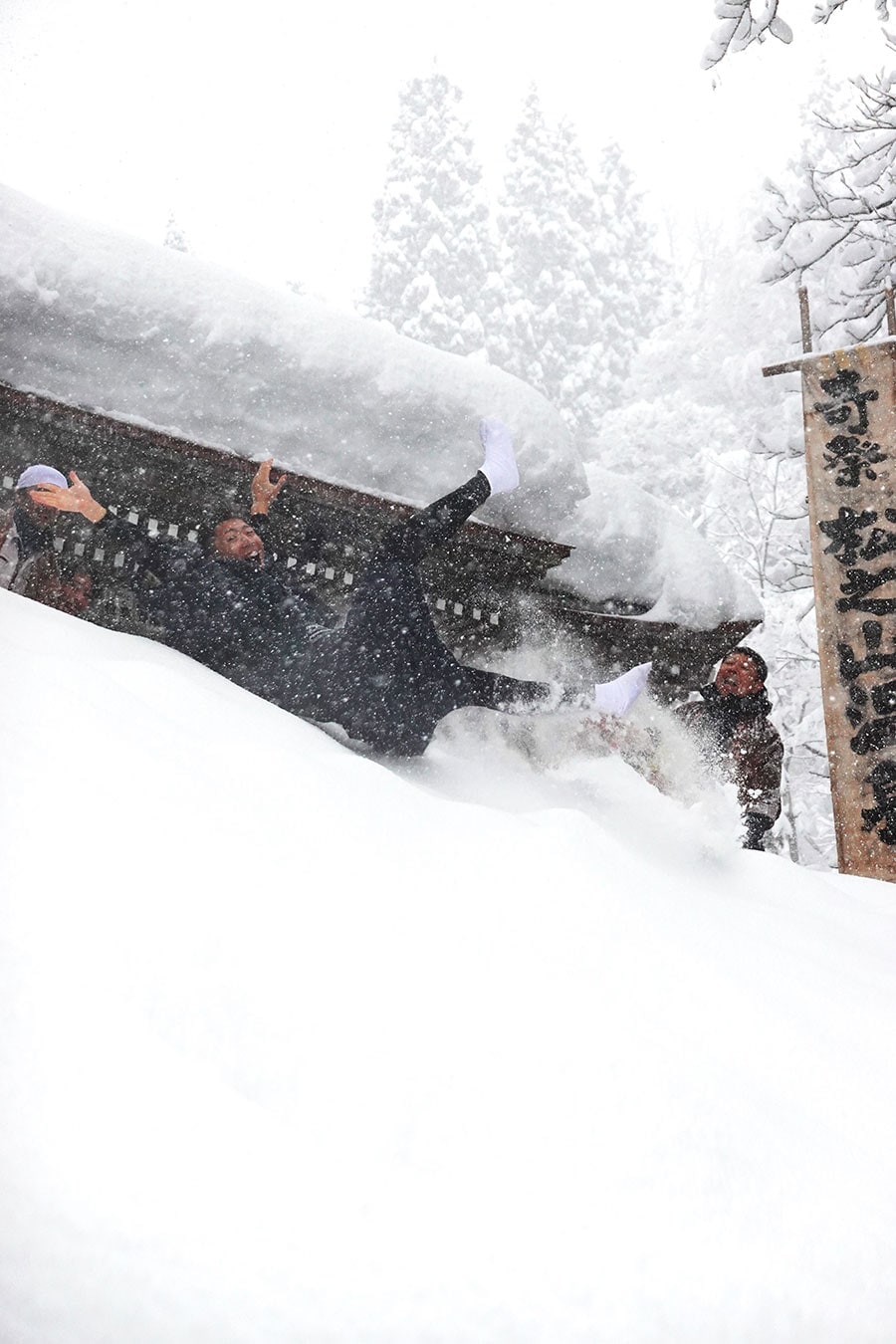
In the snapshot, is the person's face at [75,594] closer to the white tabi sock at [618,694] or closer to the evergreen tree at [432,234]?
the white tabi sock at [618,694]

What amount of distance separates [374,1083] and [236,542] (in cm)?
252

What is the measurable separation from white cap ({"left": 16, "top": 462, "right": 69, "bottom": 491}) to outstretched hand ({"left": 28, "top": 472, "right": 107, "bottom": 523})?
0.05 ft

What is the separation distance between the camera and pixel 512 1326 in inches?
31.6

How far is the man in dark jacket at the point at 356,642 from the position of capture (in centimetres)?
294

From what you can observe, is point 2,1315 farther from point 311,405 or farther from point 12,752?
point 311,405

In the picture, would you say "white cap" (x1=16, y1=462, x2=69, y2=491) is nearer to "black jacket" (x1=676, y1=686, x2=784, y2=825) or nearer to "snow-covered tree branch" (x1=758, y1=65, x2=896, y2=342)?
"black jacket" (x1=676, y1=686, x2=784, y2=825)

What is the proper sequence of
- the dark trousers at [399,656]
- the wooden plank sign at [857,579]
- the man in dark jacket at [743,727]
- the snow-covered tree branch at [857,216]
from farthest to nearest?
the snow-covered tree branch at [857,216] < the wooden plank sign at [857,579] < the man in dark jacket at [743,727] < the dark trousers at [399,656]

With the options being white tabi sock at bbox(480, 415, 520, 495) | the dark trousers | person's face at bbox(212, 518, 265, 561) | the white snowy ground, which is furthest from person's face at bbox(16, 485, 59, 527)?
white tabi sock at bbox(480, 415, 520, 495)

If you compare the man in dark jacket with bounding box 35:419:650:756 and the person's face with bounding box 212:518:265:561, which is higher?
the person's face with bounding box 212:518:265:561

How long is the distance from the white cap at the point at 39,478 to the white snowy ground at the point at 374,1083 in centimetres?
146

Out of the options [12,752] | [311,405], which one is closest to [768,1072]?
[12,752]

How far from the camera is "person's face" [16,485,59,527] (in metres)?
3.09

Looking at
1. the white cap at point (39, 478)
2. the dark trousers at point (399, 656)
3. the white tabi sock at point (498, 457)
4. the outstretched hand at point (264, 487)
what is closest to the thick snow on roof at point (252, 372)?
the outstretched hand at point (264, 487)

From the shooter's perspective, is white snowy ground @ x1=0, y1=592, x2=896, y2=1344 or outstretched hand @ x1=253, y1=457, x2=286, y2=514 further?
outstretched hand @ x1=253, y1=457, x2=286, y2=514
